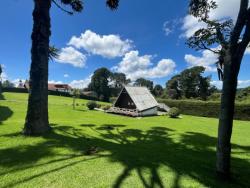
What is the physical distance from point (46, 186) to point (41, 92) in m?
7.99

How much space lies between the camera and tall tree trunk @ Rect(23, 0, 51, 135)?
Result: 40.0ft

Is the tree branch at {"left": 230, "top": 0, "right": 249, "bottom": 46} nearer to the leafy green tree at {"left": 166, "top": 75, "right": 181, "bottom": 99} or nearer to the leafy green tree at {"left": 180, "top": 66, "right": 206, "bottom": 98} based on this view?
the leafy green tree at {"left": 180, "top": 66, "right": 206, "bottom": 98}

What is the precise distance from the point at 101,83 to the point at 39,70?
227 feet

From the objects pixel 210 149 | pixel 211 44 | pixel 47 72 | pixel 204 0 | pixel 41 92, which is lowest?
pixel 210 149

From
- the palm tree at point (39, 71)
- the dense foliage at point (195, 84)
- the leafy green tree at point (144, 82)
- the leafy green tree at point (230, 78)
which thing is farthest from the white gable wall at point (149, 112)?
the leafy green tree at point (144, 82)

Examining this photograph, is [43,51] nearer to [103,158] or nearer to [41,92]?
[41,92]

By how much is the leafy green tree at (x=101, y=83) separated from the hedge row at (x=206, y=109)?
133 ft

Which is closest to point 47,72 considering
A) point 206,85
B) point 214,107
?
point 214,107

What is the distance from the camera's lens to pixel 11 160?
7.51 meters

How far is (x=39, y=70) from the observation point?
40.9 ft

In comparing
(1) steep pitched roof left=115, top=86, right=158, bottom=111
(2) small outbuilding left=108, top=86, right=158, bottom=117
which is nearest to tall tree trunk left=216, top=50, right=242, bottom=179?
(2) small outbuilding left=108, top=86, right=158, bottom=117

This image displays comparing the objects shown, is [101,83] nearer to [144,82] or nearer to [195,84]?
[195,84]

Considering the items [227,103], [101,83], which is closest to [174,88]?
[101,83]

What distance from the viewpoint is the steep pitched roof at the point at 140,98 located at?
35656 mm
